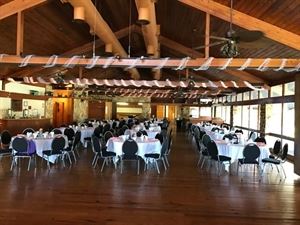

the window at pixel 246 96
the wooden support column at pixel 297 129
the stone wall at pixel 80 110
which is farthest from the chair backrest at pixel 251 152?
the stone wall at pixel 80 110

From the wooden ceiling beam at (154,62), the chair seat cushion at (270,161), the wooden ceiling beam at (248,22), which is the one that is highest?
the wooden ceiling beam at (248,22)

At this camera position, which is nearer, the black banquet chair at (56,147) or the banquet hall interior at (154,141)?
the banquet hall interior at (154,141)

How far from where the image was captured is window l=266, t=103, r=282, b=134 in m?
12.0

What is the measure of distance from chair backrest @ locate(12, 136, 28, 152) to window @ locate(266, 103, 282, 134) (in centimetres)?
875

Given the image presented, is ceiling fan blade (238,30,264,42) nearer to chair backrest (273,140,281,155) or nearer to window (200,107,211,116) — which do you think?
chair backrest (273,140,281,155)

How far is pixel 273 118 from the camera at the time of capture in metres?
12.6

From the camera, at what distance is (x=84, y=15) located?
628 centimetres

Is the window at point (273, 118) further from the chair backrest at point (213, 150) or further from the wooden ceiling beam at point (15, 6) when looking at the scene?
the wooden ceiling beam at point (15, 6)

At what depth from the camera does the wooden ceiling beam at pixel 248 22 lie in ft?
21.9

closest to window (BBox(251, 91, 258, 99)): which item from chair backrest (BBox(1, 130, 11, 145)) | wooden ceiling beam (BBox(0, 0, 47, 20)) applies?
wooden ceiling beam (BBox(0, 0, 47, 20))

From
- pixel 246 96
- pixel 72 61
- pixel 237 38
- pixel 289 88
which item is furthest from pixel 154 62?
pixel 246 96

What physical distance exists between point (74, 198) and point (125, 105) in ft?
79.9

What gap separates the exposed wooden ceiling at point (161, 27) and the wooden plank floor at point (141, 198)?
2837 mm

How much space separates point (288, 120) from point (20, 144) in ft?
27.9
